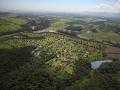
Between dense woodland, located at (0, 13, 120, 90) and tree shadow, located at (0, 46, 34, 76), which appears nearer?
dense woodland, located at (0, 13, 120, 90)

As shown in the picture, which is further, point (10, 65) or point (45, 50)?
point (45, 50)

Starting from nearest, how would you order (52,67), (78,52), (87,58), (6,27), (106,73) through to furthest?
(106,73), (52,67), (87,58), (78,52), (6,27)

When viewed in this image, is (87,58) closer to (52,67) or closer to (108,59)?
(108,59)

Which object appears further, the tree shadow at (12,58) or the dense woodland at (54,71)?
the tree shadow at (12,58)

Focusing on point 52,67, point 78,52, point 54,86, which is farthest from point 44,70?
point 78,52

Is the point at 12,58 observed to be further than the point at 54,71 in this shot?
Yes

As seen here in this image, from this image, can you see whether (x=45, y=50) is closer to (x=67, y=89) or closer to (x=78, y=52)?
(x=78, y=52)

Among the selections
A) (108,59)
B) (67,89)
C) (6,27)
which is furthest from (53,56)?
(6,27)

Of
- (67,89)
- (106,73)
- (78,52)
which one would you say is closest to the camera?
(67,89)

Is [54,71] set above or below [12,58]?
above
